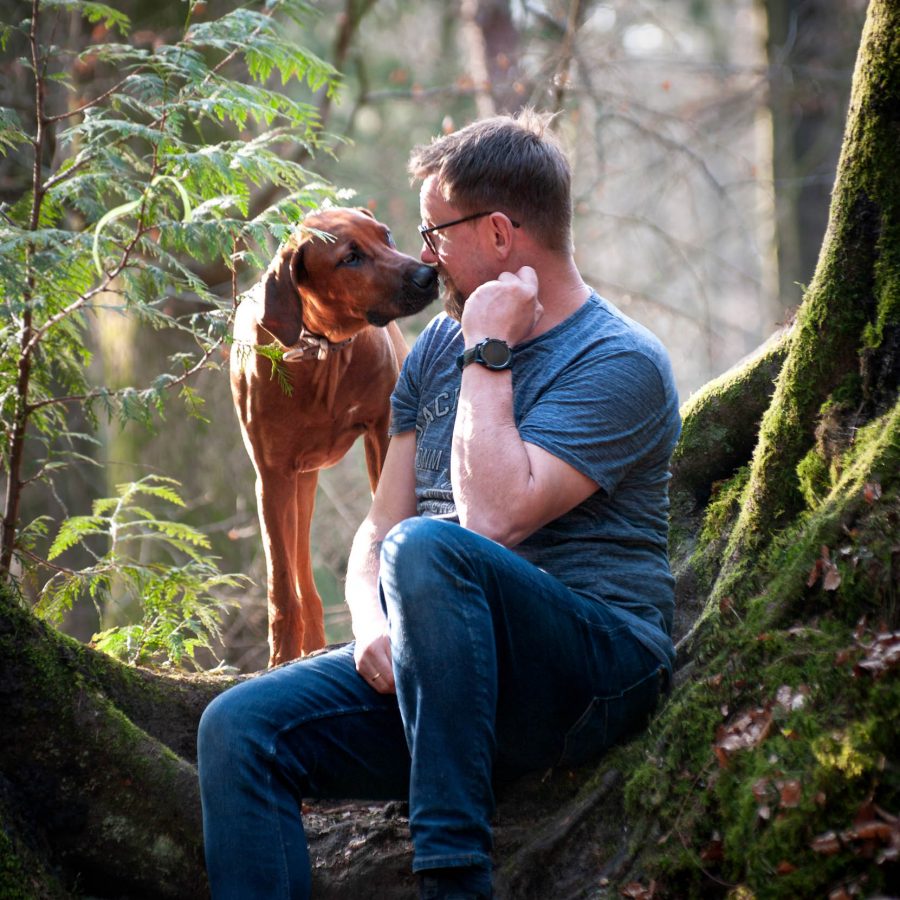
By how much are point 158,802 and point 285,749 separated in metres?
0.61

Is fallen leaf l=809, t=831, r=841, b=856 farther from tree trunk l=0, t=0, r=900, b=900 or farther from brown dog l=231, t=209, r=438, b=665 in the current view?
brown dog l=231, t=209, r=438, b=665

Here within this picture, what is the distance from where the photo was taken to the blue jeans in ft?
7.73

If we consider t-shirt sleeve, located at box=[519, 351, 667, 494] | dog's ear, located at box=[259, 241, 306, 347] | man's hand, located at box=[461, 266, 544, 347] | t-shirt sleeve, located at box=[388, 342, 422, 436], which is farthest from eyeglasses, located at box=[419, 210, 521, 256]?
dog's ear, located at box=[259, 241, 306, 347]

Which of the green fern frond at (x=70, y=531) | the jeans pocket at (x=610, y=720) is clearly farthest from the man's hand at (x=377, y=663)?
the green fern frond at (x=70, y=531)

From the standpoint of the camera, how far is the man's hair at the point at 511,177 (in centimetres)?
299

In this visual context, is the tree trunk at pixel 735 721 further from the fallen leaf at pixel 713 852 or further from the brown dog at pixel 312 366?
the brown dog at pixel 312 366

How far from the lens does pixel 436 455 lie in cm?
309

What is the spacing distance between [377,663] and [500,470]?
0.58m

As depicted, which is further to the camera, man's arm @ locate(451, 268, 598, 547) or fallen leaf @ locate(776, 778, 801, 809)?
man's arm @ locate(451, 268, 598, 547)

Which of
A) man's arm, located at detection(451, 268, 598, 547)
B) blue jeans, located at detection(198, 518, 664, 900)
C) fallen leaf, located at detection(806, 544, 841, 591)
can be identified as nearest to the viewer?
blue jeans, located at detection(198, 518, 664, 900)

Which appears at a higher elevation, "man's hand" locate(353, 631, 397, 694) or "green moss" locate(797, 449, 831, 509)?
"green moss" locate(797, 449, 831, 509)

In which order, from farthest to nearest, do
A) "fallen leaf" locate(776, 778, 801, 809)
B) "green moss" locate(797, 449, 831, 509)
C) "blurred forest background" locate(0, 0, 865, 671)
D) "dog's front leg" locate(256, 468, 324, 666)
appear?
"blurred forest background" locate(0, 0, 865, 671) → "dog's front leg" locate(256, 468, 324, 666) → "green moss" locate(797, 449, 831, 509) → "fallen leaf" locate(776, 778, 801, 809)

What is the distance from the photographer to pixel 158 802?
2.94 m

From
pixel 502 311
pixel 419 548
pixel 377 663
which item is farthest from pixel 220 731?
pixel 502 311
